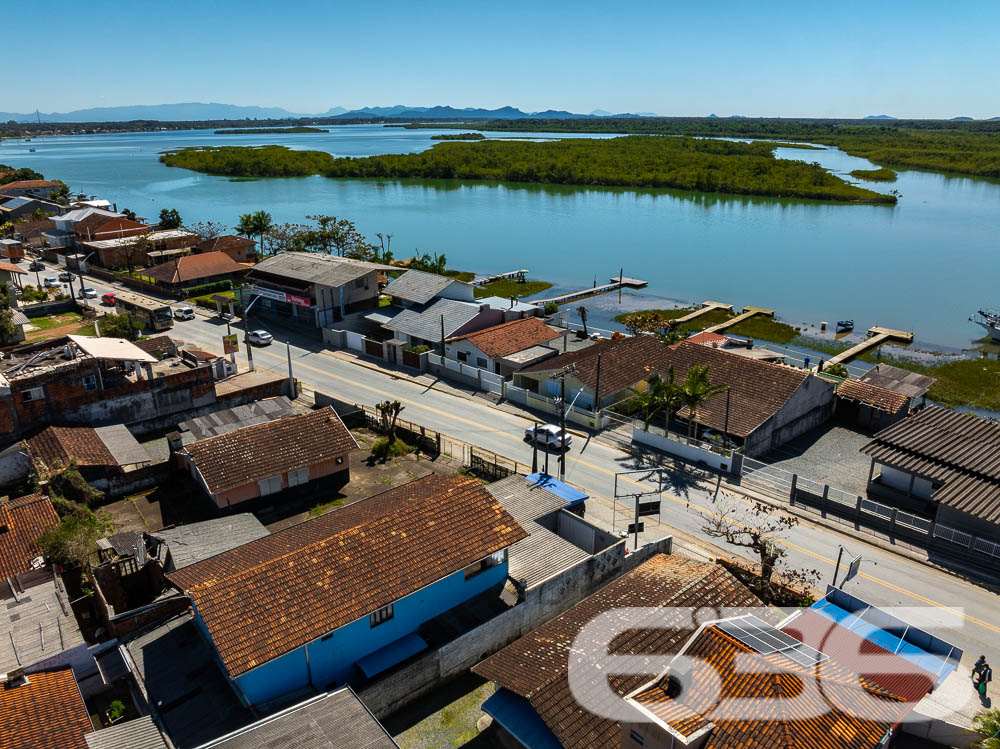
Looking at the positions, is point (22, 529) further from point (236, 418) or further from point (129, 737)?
point (129, 737)

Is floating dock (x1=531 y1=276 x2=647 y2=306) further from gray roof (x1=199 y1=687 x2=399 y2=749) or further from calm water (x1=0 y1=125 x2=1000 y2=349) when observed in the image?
gray roof (x1=199 y1=687 x2=399 y2=749)

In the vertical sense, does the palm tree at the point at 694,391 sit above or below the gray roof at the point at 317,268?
below

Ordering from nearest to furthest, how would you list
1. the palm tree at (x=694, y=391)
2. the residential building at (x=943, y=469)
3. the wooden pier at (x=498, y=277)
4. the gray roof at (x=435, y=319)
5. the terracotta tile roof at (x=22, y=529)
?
the terracotta tile roof at (x=22, y=529) → the residential building at (x=943, y=469) → the palm tree at (x=694, y=391) → the gray roof at (x=435, y=319) → the wooden pier at (x=498, y=277)

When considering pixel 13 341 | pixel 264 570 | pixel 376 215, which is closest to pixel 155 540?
pixel 264 570

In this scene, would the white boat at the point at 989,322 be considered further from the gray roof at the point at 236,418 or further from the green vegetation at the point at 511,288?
the gray roof at the point at 236,418

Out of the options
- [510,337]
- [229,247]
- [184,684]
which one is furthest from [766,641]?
[229,247]

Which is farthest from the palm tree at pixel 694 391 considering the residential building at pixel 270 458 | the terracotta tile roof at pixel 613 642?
the residential building at pixel 270 458

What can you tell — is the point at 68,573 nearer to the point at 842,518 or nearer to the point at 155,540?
the point at 155,540
